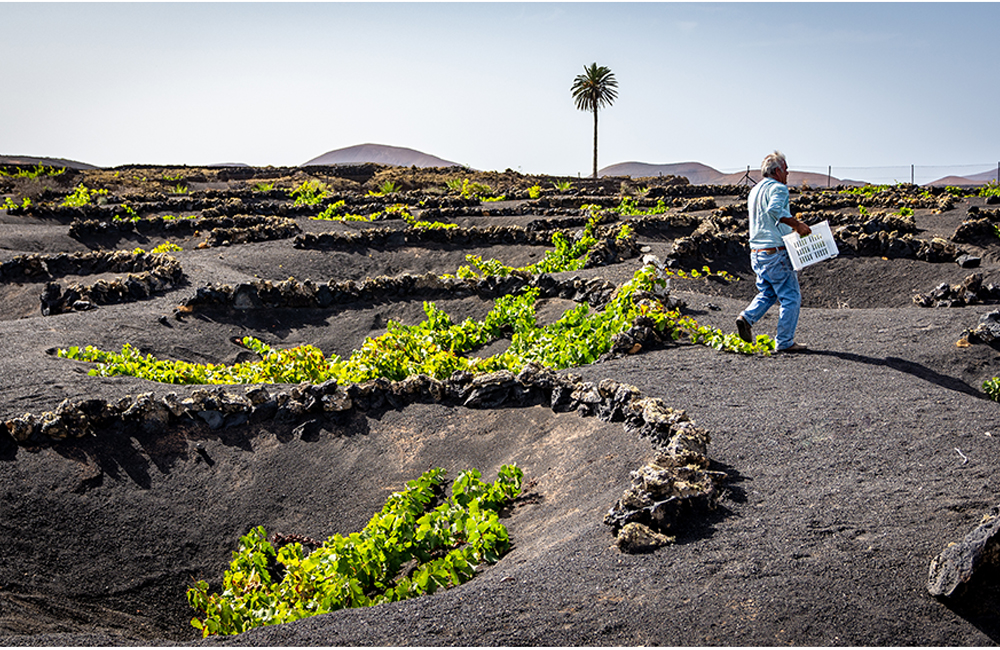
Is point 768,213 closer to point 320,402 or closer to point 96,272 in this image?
point 320,402

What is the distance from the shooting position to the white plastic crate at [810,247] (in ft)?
22.2

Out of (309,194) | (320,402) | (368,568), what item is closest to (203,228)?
(309,194)

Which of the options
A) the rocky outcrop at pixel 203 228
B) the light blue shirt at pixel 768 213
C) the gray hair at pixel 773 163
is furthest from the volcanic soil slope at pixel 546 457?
the rocky outcrop at pixel 203 228

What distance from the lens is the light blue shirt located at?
6801mm

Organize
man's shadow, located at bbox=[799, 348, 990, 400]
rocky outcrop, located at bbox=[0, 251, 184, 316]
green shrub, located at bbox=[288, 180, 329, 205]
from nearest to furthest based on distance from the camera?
man's shadow, located at bbox=[799, 348, 990, 400], rocky outcrop, located at bbox=[0, 251, 184, 316], green shrub, located at bbox=[288, 180, 329, 205]

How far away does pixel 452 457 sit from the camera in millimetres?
5961

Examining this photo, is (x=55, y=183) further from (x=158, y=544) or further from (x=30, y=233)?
(x=158, y=544)

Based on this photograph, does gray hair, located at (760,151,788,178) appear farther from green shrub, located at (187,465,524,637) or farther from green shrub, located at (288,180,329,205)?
green shrub, located at (288,180,329,205)

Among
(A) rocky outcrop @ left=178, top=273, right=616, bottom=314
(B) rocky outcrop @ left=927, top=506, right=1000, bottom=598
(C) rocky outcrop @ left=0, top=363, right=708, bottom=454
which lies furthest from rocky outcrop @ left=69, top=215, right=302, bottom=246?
(B) rocky outcrop @ left=927, top=506, right=1000, bottom=598

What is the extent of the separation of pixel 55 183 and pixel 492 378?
3273 cm

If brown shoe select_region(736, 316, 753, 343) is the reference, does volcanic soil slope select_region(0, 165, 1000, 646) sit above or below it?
below

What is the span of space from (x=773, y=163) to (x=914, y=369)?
2327mm

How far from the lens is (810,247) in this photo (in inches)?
269

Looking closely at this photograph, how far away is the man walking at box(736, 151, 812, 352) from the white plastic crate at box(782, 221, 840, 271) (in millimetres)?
68
